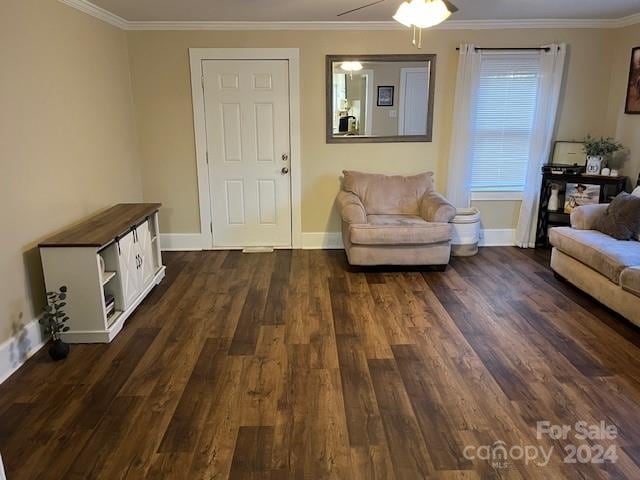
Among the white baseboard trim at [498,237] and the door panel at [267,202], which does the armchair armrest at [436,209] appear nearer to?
the white baseboard trim at [498,237]

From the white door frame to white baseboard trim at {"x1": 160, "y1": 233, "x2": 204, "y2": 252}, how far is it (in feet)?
0.25

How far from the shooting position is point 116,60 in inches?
175

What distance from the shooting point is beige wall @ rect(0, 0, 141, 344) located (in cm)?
276

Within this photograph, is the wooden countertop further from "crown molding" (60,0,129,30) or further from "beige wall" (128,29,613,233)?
"crown molding" (60,0,129,30)

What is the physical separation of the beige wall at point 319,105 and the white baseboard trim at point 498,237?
164 millimetres

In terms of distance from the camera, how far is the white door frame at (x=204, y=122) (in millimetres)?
4762

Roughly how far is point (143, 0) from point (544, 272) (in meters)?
4.24

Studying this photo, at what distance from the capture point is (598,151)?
4.70 metres

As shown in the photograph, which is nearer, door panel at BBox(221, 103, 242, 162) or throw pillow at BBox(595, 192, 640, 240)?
throw pillow at BBox(595, 192, 640, 240)

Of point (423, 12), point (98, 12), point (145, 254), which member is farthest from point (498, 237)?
point (98, 12)

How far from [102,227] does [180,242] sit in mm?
1873

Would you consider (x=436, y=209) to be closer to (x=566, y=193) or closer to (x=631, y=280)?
(x=566, y=193)

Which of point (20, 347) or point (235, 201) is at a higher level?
point (235, 201)

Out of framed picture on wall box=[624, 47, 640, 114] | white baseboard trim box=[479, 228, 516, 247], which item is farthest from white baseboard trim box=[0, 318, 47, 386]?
framed picture on wall box=[624, 47, 640, 114]
